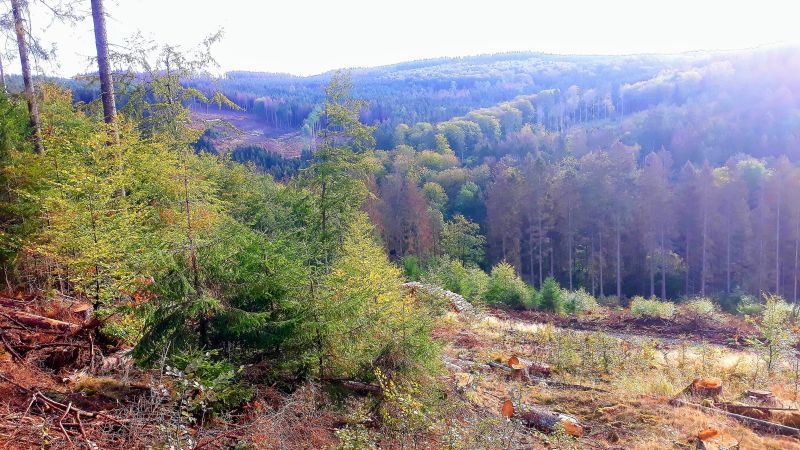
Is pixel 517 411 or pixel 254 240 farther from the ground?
pixel 254 240

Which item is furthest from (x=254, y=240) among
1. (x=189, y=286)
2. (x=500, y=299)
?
(x=500, y=299)

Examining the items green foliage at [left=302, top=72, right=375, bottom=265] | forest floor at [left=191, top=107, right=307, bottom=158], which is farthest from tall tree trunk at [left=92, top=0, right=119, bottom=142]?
forest floor at [left=191, top=107, right=307, bottom=158]

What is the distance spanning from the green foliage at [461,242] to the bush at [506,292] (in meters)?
11.4

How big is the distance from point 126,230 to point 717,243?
124ft

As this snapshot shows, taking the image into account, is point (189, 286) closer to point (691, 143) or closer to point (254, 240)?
point (254, 240)

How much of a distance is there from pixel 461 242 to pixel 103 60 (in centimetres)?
3037

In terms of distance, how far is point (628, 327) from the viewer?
17750 mm

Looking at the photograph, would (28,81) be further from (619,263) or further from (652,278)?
(652,278)

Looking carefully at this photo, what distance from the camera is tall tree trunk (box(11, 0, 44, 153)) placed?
9.33m

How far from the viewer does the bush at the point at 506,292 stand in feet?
73.8

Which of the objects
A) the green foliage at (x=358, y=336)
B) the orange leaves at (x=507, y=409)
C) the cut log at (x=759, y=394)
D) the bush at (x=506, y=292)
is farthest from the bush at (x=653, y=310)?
the green foliage at (x=358, y=336)

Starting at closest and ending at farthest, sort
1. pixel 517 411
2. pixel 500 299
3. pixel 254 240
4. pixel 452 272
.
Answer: pixel 517 411 → pixel 254 240 → pixel 500 299 → pixel 452 272

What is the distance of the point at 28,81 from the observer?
414 inches

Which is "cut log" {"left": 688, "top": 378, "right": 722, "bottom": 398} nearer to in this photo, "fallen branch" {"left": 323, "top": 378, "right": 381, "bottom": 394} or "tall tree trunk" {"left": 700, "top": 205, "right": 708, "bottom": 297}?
"fallen branch" {"left": 323, "top": 378, "right": 381, "bottom": 394}
